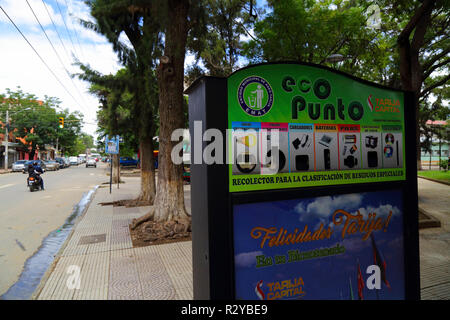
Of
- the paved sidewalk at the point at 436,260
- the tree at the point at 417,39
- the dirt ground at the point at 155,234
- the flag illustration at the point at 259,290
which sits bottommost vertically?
the paved sidewalk at the point at 436,260

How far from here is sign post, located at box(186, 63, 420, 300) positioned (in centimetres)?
220

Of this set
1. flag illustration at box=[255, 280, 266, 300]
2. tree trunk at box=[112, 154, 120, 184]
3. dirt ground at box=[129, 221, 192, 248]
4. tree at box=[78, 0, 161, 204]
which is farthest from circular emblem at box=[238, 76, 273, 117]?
tree trunk at box=[112, 154, 120, 184]

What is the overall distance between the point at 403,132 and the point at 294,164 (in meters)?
1.36

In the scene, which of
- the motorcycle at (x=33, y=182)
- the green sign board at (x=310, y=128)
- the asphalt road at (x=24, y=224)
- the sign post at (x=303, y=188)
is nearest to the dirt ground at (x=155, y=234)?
the asphalt road at (x=24, y=224)

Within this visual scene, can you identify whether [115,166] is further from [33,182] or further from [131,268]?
[131,268]

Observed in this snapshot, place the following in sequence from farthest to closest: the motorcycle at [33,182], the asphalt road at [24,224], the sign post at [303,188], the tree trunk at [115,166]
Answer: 1. the tree trunk at [115,166]
2. the motorcycle at [33,182]
3. the asphalt road at [24,224]
4. the sign post at [303,188]

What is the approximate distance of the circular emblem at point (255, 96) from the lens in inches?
89.4

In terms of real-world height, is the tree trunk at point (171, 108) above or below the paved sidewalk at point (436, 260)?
above

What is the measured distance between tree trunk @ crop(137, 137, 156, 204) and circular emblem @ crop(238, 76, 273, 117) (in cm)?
935

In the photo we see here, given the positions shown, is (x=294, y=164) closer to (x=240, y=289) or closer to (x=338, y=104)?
(x=338, y=104)

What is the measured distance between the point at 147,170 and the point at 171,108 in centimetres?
473

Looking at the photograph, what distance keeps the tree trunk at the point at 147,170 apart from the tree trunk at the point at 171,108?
163 inches

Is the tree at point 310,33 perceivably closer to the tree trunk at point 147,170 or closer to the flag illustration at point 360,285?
the tree trunk at point 147,170

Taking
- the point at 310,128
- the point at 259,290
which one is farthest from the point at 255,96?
the point at 259,290
